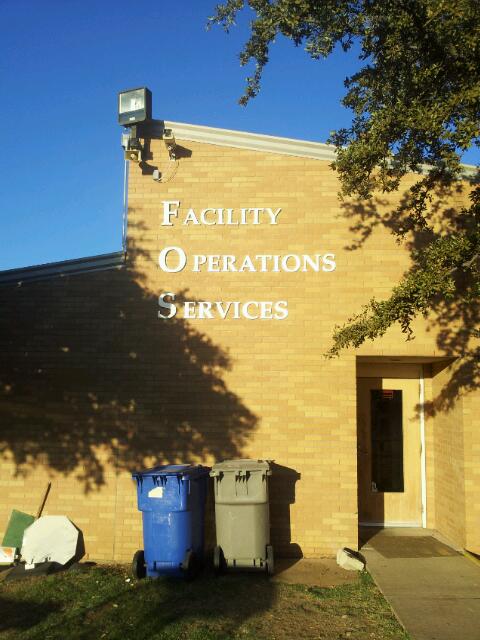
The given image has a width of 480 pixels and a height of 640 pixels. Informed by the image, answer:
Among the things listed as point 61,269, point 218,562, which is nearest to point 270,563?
point 218,562

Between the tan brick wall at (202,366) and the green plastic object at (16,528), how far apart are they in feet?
0.48

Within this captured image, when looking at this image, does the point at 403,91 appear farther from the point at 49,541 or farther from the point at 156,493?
the point at 49,541

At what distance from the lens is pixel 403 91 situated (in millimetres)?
6602

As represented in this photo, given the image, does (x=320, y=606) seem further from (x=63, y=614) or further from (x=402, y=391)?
(x=402, y=391)

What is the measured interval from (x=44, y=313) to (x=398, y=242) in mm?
4820

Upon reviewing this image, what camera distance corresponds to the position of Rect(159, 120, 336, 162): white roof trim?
27.9 feet

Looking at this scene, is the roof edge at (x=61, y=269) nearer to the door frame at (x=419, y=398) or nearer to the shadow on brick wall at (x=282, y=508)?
the shadow on brick wall at (x=282, y=508)

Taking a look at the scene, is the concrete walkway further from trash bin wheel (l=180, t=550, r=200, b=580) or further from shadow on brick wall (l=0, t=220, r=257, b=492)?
shadow on brick wall (l=0, t=220, r=257, b=492)

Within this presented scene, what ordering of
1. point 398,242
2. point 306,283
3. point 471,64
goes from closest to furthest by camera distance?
1. point 471,64
2. point 398,242
3. point 306,283

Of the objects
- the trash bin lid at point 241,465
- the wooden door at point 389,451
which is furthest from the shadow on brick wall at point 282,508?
the wooden door at point 389,451

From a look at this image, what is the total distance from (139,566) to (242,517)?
50.4 inches

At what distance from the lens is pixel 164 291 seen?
Answer: 8391 mm

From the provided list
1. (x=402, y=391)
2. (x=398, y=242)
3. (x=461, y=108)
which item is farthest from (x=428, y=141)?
(x=402, y=391)

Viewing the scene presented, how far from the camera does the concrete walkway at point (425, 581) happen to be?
18.2 ft
